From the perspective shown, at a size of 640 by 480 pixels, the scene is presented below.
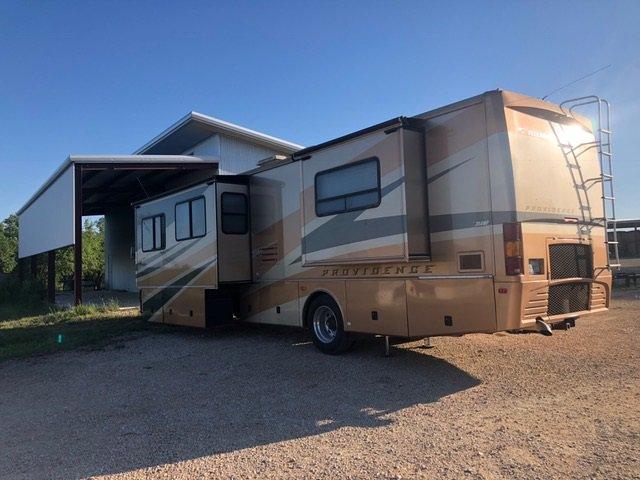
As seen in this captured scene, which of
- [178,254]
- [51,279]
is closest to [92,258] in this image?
[51,279]

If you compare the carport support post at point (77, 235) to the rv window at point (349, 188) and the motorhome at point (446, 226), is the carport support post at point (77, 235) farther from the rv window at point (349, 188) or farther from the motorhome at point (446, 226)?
the rv window at point (349, 188)

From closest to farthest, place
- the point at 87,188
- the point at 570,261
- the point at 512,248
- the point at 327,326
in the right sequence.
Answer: the point at 512,248 < the point at 570,261 < the point at 327,326 < the point at 87,188

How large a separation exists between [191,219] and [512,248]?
21.9 ft

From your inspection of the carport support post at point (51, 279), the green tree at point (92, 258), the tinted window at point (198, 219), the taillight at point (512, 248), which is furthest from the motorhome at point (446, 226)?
the green tree at point (92, 258)

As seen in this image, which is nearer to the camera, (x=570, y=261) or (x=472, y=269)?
(x=472, y=269)

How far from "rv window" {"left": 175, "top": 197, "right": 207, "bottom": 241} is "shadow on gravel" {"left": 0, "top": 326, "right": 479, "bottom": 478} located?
234 centimetres

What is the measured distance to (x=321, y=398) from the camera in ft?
20.0

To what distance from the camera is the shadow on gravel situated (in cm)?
478

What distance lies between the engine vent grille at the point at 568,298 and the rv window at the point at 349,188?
2.46 metres

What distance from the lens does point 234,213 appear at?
1009cm

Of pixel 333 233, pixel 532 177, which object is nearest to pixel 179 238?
pixel 333 233

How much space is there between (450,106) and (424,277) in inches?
85.3

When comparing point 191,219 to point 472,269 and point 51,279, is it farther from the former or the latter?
point 51,279

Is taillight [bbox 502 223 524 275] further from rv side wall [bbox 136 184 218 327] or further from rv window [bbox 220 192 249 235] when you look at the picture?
rv side wall [bbox 136 184 218 327]
